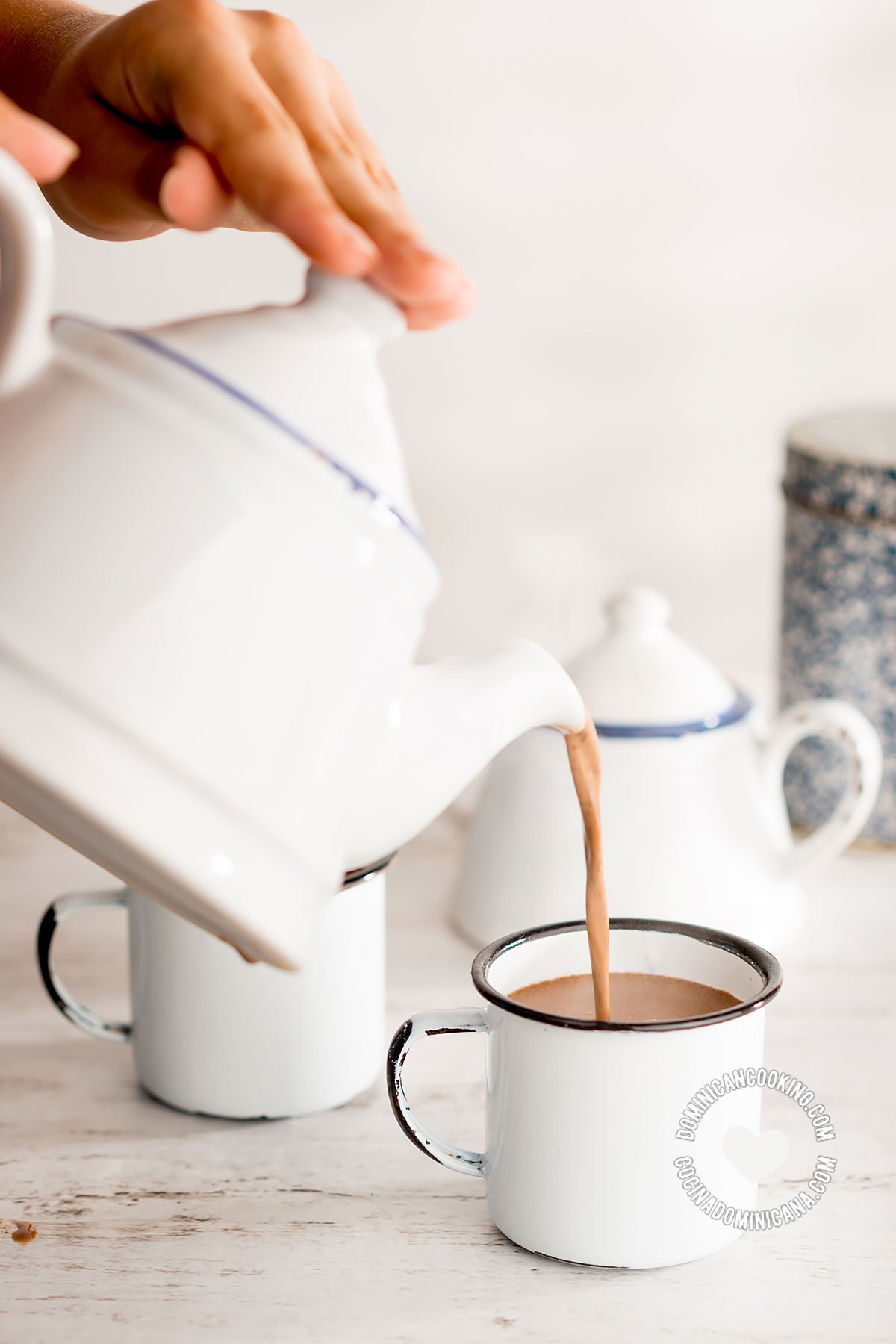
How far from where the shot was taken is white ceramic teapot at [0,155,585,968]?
38 cm

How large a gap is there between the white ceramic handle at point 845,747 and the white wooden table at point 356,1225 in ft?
0.30

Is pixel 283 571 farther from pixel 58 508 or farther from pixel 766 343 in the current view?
pixel 766 343

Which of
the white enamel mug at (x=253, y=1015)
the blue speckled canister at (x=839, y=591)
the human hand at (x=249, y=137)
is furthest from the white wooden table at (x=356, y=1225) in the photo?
the human hand at (x=249, y=137)

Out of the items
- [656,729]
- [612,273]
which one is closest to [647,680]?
[656,729]

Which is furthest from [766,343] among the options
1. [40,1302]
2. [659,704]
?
[40,1302]

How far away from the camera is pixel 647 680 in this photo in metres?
0.86

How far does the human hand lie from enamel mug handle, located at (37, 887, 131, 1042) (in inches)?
13.0

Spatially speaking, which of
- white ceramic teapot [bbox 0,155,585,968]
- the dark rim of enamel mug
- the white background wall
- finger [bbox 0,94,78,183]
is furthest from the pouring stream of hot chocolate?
the white background wall

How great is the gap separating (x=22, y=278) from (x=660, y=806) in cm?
52

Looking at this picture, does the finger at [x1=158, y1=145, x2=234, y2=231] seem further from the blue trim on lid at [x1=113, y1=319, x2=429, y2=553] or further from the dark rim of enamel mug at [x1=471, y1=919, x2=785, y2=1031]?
the dark rim of enamel mug at [x1=471, y1=919, x2=785, y2=1031]

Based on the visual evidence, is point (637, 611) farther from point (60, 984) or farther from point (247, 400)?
point (247, 400)

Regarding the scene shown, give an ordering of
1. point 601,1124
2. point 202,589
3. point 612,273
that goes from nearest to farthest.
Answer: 1. point 202,589
2. point 601,1124
3. point 612,273

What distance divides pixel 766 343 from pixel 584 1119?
0.97 m

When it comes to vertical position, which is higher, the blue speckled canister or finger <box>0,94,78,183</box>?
finger <box>0,94,78,183</box>
